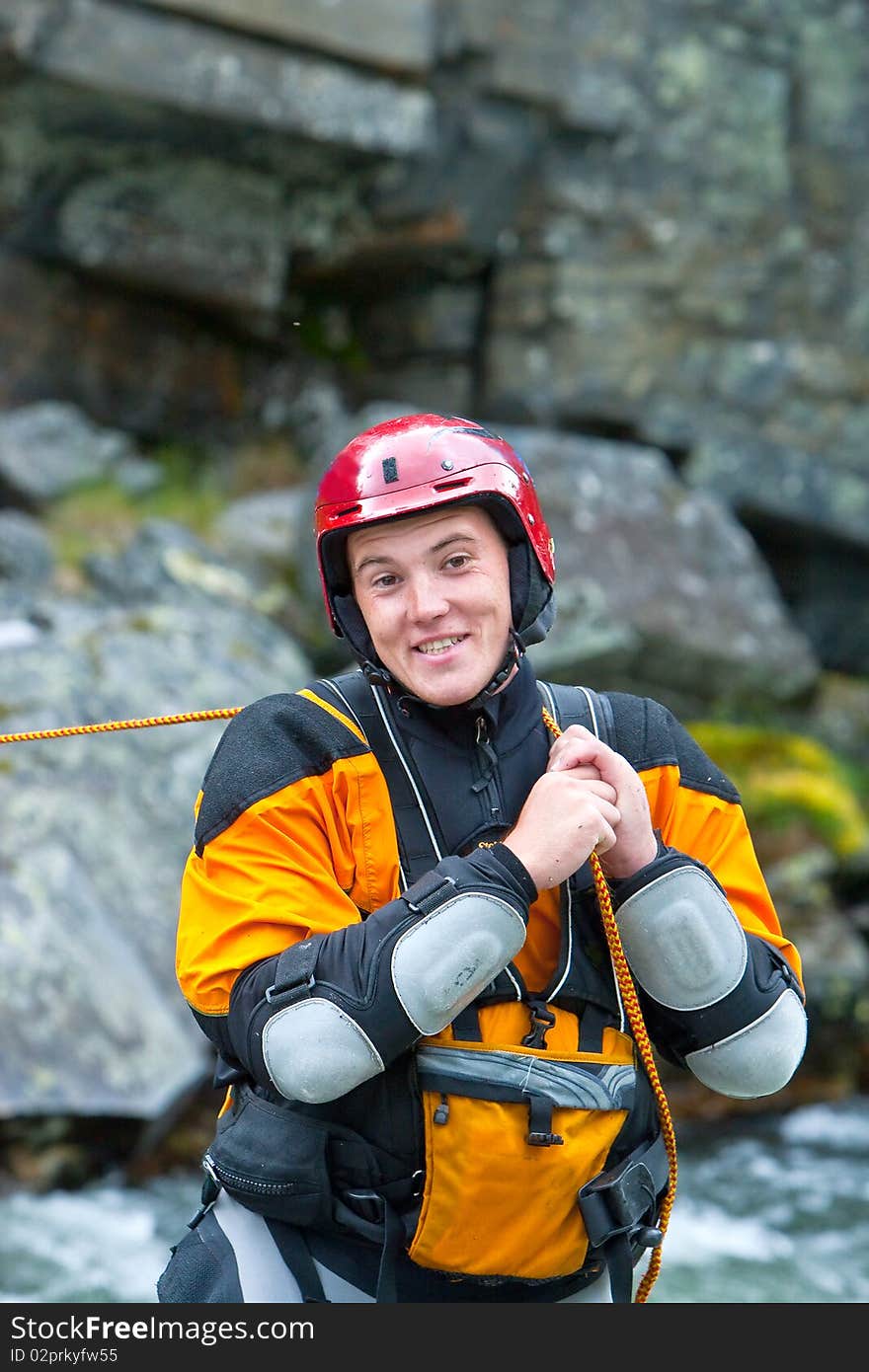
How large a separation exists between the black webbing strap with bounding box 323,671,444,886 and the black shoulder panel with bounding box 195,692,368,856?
4cm

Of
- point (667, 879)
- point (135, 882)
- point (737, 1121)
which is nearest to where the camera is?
point (667, 879)

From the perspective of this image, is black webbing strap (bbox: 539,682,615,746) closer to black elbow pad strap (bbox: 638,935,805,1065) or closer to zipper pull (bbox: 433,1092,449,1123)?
black elbow pad strap (bbox: 638,935,805,1065)

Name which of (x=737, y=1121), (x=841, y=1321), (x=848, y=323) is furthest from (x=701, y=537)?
(x=841, y=1321)

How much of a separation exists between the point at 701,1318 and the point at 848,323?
7615 millimetres

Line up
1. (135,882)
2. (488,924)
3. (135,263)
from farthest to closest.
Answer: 1. (135,263)
2. (135,882)
3. (488,924)

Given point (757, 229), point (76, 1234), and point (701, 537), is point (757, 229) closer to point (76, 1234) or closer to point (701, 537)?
point (701, 537)

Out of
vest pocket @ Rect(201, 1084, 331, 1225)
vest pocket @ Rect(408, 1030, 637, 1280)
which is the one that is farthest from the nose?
vest pocket @ Rect(201, 1084, 331, 1225)

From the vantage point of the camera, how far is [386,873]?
205 cm

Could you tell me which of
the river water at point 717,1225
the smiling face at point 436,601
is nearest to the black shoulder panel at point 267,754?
the smiling face at point 436,601

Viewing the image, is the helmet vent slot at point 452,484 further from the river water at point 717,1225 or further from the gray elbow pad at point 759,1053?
the river water at point 717,1225

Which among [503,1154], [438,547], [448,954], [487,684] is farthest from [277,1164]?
[438,547]

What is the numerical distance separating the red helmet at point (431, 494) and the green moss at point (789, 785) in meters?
4.25

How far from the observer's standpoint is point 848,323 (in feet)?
28.5

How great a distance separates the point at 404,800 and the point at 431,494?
447 mm
